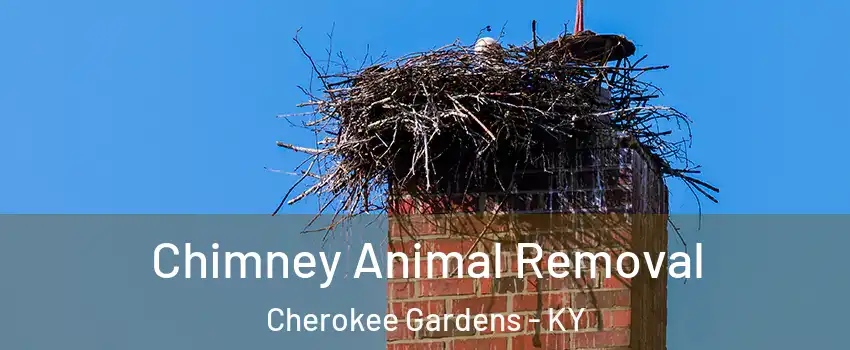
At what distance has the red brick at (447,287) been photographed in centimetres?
456

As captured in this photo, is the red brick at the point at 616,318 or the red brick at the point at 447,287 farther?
the red brick at the point at 447,287

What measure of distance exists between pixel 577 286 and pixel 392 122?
38.4 inches

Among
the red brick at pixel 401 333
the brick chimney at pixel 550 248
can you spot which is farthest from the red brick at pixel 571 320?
the red brick at pixel 401 333

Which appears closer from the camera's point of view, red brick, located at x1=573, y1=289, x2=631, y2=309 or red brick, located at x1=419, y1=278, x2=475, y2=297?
red brick, located at x1=573, y1=289, x2=631, y2=309

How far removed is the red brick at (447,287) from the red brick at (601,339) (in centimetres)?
43

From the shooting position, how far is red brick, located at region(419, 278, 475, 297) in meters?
4.56

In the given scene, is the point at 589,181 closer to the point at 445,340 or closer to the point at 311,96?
the point at 445,340

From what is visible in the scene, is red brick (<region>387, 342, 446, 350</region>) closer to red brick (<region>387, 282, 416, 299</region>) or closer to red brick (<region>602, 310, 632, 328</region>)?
red brick (<region>387, 282, 416, 299</region>)

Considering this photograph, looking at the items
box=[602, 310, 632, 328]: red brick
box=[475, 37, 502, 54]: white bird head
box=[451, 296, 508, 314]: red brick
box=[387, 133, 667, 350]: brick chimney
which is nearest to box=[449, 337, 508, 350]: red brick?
box=[387, 133, 667, 350]: brick chimney

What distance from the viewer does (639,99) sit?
5.56m

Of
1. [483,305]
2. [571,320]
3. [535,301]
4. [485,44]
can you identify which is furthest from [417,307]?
[485,44]

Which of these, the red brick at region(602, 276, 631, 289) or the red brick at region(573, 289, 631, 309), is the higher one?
the red brick at region(602, 276, 631, 289)

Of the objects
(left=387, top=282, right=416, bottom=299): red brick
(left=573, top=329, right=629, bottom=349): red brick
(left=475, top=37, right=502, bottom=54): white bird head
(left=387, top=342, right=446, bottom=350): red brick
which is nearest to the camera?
(left=573, top=329, right=629, bottom=349): red brick

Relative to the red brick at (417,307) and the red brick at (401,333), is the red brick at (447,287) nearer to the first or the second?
the red brick at (417,307)
